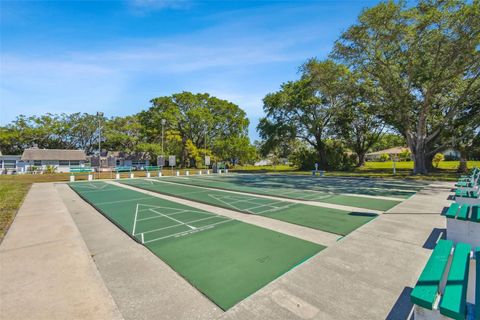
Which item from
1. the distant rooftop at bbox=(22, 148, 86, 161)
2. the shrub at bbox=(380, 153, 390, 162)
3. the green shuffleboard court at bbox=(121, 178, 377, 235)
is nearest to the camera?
the green shuffleboard court at bbox=(121, 178, 377, 235)

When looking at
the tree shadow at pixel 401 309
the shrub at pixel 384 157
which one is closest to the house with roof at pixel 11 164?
the tree shadow at pixel 401 309

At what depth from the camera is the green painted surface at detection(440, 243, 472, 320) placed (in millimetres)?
1762

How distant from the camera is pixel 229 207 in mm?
9289

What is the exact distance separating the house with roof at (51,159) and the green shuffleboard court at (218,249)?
40.9 m

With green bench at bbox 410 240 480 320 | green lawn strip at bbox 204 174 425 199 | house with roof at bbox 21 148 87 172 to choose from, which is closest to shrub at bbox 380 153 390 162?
green lawn strip at bbox 204 174 425 199

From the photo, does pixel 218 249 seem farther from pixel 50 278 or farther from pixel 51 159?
pixel 51 159

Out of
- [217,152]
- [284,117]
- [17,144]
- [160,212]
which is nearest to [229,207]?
[160,212]

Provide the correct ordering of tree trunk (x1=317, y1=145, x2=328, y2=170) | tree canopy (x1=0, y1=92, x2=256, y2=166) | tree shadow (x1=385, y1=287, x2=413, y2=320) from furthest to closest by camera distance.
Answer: tree canopy (x1=0, y1=92, x2=256, y2=166) → tree trunk (x1=317, y1=145, x2=328, y2=170) → tree shadow (x1=385, y1=287, x2=413, y2=320)

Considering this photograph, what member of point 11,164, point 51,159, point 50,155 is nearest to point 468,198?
point 51,159

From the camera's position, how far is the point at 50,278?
3816 millimetres

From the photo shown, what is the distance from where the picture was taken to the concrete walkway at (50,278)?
9.75 ft

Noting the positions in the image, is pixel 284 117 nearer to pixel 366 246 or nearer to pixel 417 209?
pixel 417 209

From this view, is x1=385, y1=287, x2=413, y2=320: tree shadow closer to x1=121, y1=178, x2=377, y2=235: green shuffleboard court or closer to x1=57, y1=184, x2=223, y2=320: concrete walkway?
x1=57, y1=184, x2=223, y2=320: concrete walkway

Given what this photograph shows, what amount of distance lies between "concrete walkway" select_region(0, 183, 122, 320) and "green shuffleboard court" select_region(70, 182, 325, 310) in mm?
1216
